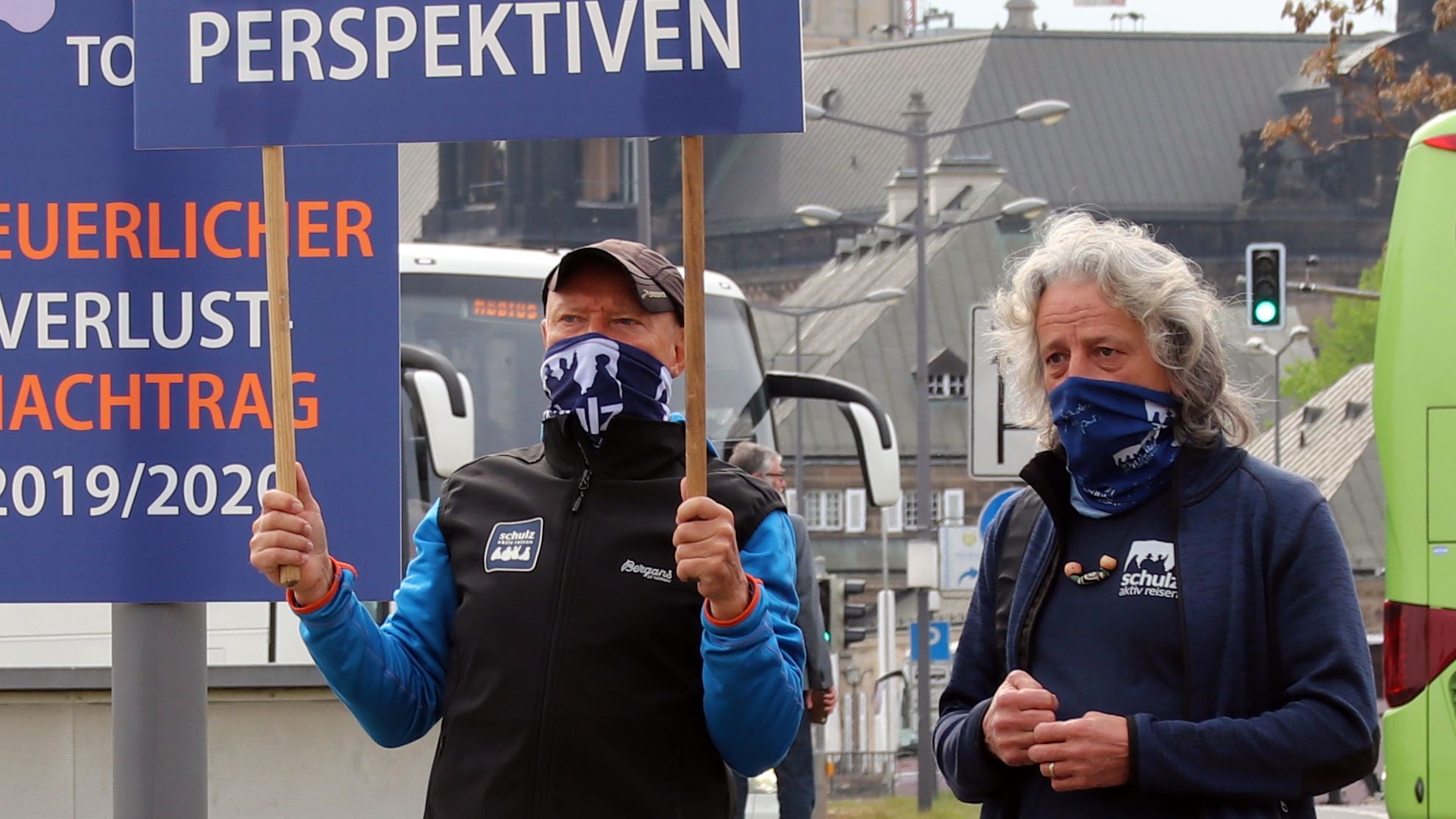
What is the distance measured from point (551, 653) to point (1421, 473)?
2.98 metres

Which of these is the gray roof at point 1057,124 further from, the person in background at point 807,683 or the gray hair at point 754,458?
the person in background at point 807,683

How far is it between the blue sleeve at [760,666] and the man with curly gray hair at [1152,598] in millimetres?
252

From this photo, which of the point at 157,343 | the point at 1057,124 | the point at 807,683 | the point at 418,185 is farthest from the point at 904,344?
the point at 157,343

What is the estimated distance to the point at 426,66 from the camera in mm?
3678

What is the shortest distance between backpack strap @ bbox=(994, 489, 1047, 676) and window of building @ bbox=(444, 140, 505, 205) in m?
99.2

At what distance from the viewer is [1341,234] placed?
112938 mm

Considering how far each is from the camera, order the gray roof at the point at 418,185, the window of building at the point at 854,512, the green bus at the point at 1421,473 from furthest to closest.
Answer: the gray roof at the point at 418,185 < the window of building at the point at 854,512 < the green bus at the point at 1421,473

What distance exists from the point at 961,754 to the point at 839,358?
8328cm

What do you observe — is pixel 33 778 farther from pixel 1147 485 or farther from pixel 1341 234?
pixel 1341 234

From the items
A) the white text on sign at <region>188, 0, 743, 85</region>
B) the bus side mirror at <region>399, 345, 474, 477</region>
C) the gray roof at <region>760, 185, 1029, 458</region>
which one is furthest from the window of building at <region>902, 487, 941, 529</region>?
the white text on sign at <region>188, 0, 743, 85</region>

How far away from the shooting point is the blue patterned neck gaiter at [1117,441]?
3283 millimetres

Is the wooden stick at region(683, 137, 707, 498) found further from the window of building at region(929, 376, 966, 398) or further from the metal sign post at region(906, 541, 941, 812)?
the window of building at region(929, 376, 966, 398)

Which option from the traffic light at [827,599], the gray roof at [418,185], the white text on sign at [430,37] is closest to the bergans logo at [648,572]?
the white text on sign at [430,37]

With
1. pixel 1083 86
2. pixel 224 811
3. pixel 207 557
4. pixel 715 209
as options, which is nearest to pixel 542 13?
pixel 207 557
